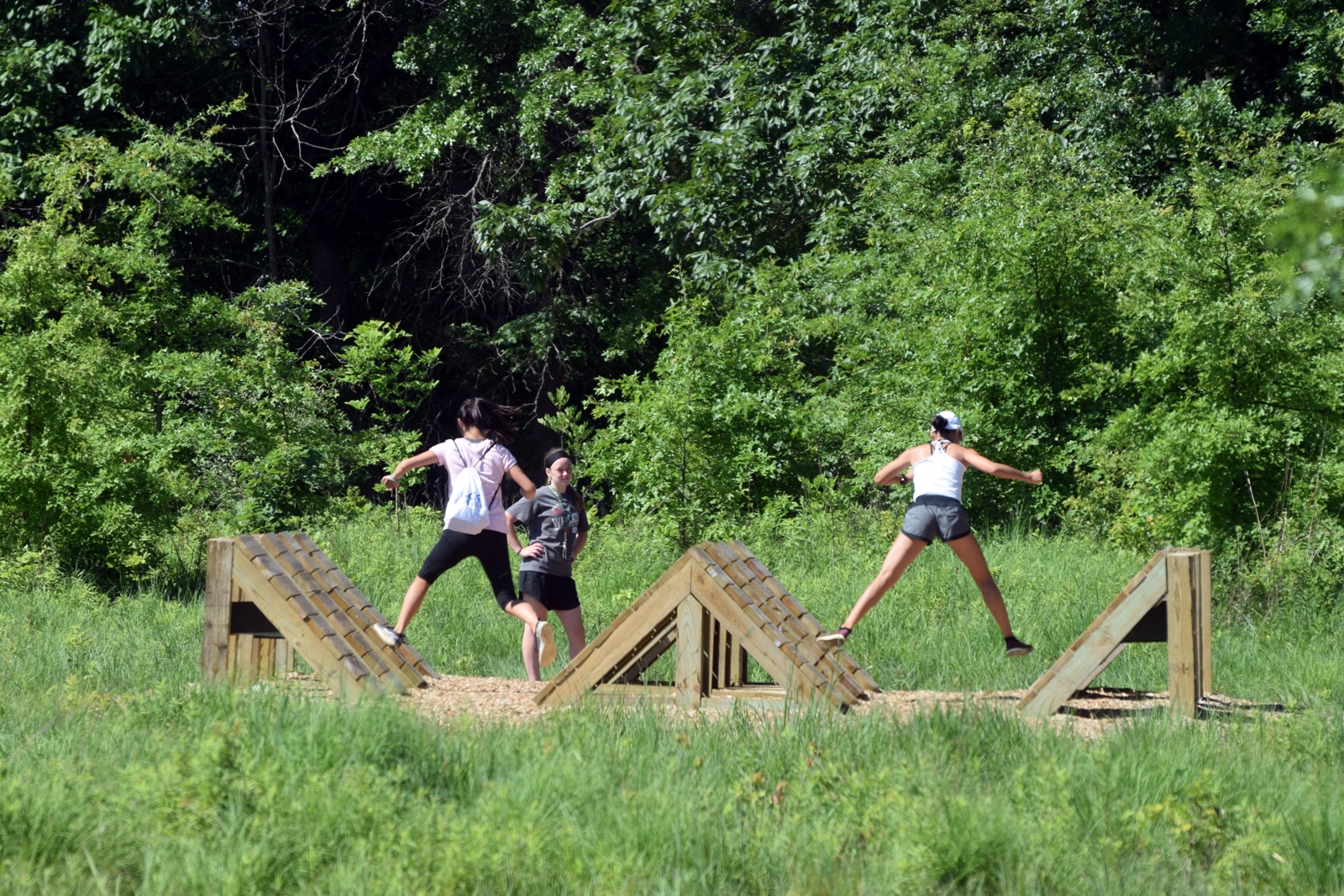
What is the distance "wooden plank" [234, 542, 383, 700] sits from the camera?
5949mm

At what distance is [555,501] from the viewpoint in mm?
7281

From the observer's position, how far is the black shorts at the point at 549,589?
726 cm

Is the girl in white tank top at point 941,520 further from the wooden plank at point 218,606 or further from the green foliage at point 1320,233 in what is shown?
the wooden plank at point 218,606

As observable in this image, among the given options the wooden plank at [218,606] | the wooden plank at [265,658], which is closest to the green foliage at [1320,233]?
the wooden plank at [218,606]

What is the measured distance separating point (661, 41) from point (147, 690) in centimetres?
1405

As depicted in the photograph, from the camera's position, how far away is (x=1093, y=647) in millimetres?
5922

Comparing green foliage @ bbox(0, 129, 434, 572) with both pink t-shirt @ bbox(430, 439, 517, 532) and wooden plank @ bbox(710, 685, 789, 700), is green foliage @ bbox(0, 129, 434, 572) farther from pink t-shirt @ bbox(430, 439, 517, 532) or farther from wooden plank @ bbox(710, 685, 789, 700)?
wooden plank @ bbox(710, 685, 789, 700)

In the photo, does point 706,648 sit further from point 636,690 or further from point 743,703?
point 636,690

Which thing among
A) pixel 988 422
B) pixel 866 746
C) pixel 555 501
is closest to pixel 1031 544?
pixel 988 422

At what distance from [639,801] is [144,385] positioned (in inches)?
412

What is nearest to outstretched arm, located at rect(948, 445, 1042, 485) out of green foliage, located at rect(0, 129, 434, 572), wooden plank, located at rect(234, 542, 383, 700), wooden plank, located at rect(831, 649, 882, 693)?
wooden plank, located at rect(831, 649, 882, 693)

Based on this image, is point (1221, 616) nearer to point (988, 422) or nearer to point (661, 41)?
point (988, 422)

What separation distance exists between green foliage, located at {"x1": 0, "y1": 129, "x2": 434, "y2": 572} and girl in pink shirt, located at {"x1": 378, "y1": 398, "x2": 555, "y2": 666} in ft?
Result: 16.5

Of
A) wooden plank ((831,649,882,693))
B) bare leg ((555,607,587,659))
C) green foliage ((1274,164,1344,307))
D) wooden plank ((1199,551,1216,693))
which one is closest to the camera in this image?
green foliage ((1274,164,1344,307))
